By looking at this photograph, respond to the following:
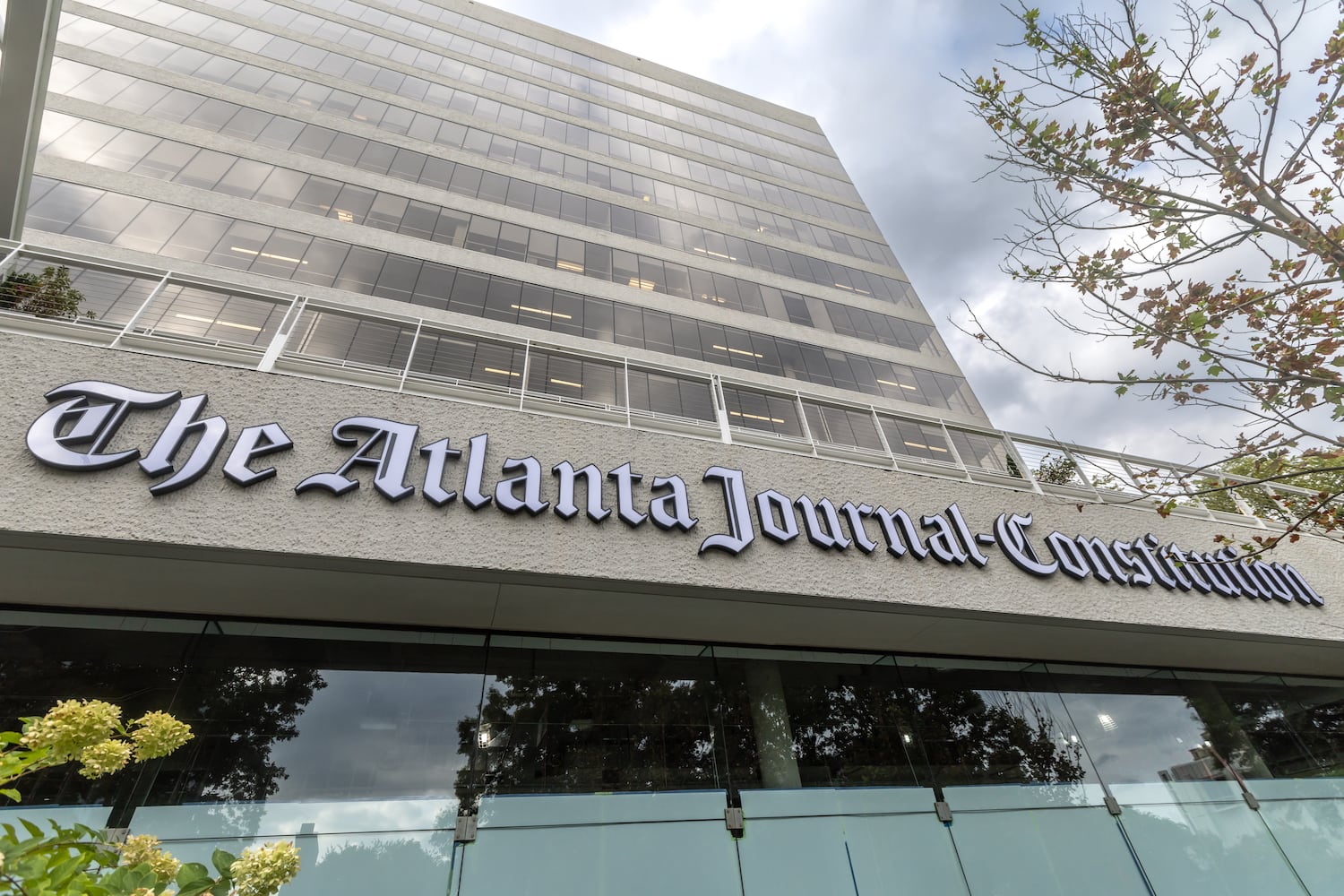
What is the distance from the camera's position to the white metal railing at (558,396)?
634cm

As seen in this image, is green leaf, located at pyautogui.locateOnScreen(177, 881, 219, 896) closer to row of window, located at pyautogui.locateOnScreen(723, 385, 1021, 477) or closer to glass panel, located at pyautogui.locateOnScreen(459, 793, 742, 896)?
glass panel, located at pyautogui.locateOnScreen(459, 793, 742, 896)

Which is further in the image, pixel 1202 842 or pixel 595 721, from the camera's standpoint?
pixel 1202 842

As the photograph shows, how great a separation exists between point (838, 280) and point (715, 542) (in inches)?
794

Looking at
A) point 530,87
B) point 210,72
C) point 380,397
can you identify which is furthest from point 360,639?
point 530,87

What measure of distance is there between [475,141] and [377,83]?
4244 millimetres

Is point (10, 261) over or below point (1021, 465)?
over

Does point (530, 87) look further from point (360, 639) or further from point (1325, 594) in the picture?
point (1325, 594)

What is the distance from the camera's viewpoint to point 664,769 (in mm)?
6664

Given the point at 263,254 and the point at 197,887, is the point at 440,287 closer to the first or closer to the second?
the point at 263,254

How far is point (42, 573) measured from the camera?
17.9ft

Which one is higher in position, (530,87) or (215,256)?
(530,87)

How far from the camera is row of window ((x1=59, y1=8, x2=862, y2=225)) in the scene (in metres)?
18.7

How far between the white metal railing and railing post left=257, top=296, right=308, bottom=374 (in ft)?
0.04

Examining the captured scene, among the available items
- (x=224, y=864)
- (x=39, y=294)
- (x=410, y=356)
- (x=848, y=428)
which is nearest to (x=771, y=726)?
(x=410, y=356)
